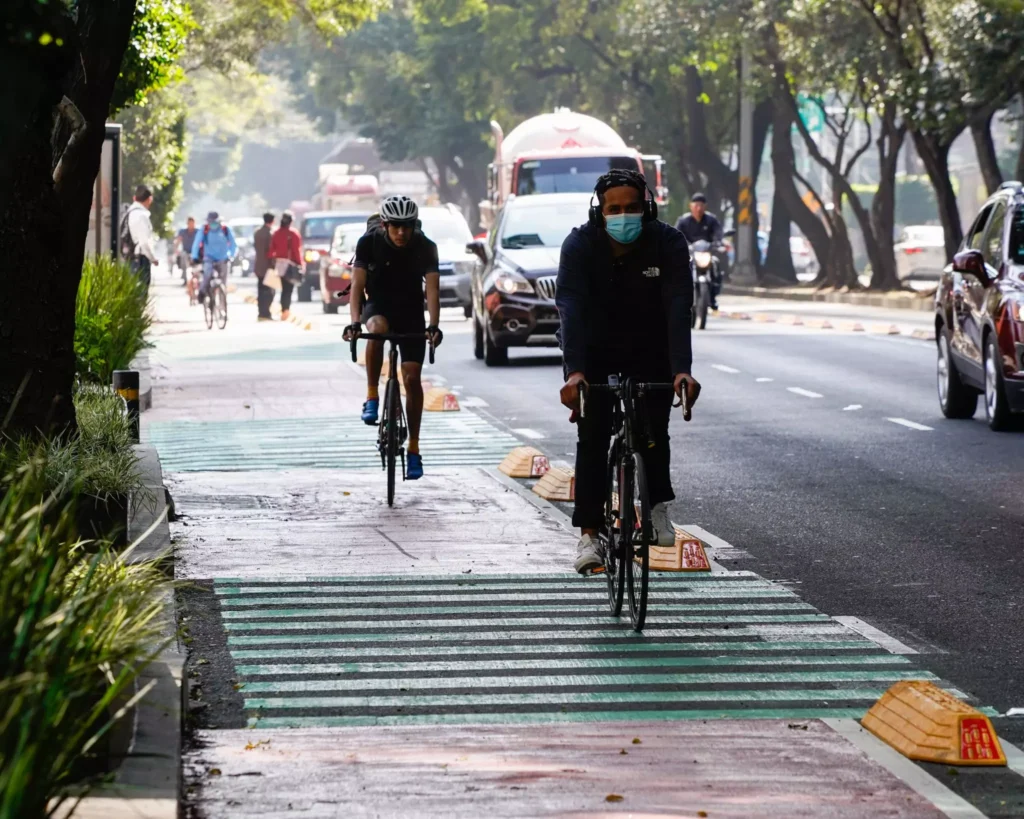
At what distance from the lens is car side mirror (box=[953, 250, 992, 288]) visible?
1531 centimetres

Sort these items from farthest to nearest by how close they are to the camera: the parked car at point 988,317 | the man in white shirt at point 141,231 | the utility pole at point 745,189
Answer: the utility pole at point 745,189
the man in white shirt at point 141,231
the parked car at point 988,317

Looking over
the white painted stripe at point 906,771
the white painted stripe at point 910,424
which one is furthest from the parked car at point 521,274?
the white painted stripe at point 906,771

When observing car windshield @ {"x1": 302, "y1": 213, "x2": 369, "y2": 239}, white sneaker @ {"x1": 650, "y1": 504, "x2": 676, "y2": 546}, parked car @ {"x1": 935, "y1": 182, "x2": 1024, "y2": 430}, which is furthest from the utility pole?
white sneaker @ {"x1": 650, "y1": 504, "x2": 676, "y2": 546}

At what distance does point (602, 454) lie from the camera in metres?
8.43

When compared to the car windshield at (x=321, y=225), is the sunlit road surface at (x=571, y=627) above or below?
below

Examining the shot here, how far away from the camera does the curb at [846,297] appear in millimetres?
40162

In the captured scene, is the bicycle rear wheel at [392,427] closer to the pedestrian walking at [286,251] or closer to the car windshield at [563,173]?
the car windshield at [563,173]

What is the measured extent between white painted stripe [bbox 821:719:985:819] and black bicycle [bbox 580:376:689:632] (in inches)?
59.0

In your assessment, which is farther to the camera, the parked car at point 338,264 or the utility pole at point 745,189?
the utility pole at point 745,189

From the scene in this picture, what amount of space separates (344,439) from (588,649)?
8180 millimetres

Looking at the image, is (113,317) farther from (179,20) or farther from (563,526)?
(563,526)

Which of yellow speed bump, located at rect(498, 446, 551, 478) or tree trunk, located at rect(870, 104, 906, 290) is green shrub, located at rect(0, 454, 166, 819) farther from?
tree trunk, located at rect(870, 104, 906, 290)

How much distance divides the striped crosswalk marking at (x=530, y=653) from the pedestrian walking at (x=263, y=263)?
26599 millimetres

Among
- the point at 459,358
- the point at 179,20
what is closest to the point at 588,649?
the point at 179,20
